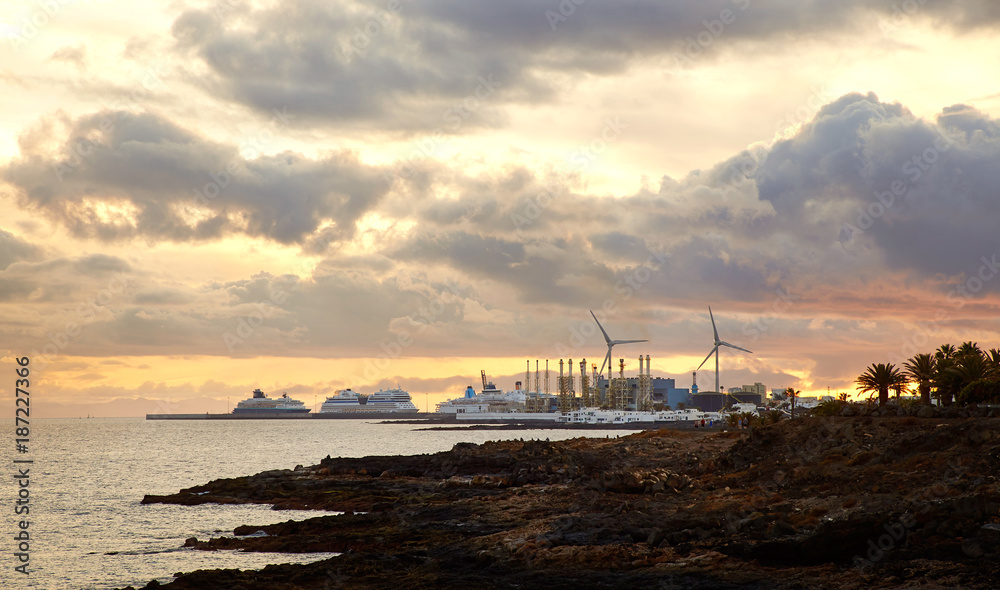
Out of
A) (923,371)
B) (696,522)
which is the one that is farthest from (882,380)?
(696,522)

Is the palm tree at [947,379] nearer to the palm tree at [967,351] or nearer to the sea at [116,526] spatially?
the palm tree at [967,351]

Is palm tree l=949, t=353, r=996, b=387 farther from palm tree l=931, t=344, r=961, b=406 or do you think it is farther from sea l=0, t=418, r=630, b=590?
sea l=0, t=418, r=630, b=590

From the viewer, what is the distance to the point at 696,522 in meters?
27.8

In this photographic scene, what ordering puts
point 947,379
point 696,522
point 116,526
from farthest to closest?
point 947,379 → point 116,526 → point 696,522

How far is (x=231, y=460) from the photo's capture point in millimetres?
111000

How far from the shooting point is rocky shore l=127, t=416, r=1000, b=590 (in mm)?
21125

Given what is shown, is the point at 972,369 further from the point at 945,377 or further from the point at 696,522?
the point at 696,522

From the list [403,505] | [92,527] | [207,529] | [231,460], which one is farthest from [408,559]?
[231,460]

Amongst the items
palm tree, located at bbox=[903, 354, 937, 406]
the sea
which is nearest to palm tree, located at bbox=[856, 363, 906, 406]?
palm tree, located at bbox=[903, 354, 937, 406]

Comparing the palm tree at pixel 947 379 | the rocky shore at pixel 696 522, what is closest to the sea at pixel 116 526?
the rocky shore at pixel 696 522

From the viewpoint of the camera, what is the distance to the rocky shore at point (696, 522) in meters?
21.1

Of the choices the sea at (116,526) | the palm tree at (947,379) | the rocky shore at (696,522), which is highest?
the palm tree at (947,379)

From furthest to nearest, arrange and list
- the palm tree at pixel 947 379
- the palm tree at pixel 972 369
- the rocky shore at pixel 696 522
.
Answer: the palm tree at pixel 947 379, the palm tree at pixel 972 369, the rocky shore at pixel 696 522

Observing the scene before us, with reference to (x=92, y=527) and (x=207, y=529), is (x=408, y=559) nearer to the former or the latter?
(x=207, y=529)
